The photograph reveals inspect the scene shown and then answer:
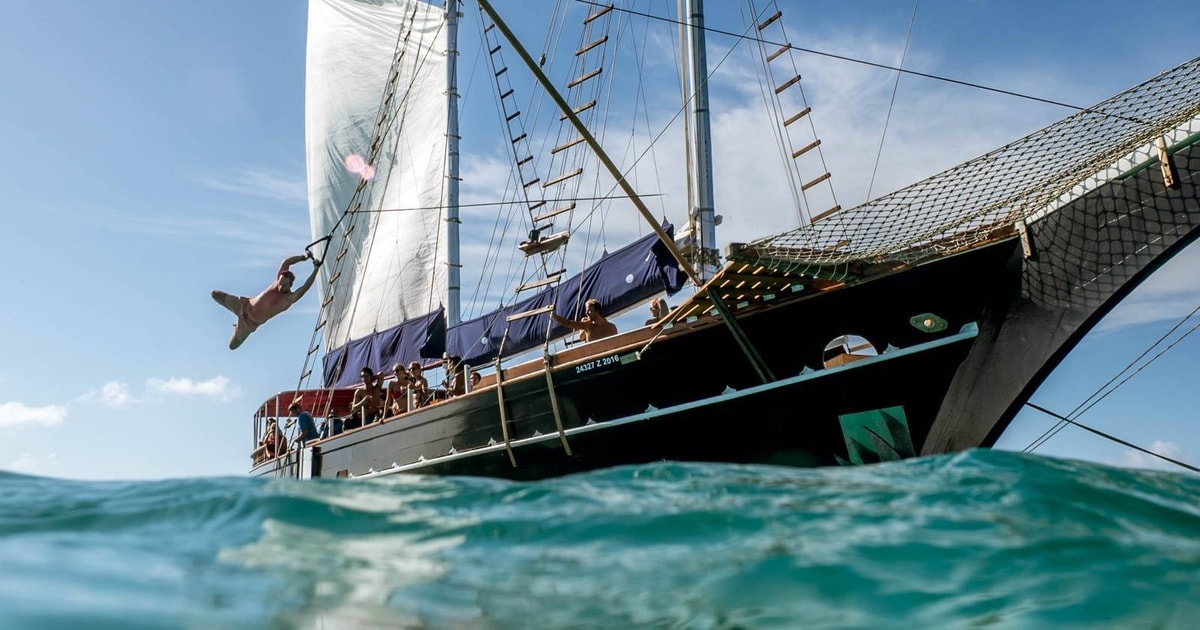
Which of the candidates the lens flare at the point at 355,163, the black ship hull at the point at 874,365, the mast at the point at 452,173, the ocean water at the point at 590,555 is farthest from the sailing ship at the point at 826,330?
the lens flare at the point at 355,163

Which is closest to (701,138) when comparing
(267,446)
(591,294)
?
(591,294)

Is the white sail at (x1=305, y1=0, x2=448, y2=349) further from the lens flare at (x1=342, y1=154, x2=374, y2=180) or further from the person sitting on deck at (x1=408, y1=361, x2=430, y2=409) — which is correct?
the person sitting on deck at (x1=408, y1=361, x2=430, y2=409)

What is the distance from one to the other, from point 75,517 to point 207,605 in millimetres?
794

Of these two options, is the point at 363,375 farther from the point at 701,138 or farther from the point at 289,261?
the point at 701,138

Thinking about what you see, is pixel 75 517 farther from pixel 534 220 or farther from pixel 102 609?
pixel 534 220

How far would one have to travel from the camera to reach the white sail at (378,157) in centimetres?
1775

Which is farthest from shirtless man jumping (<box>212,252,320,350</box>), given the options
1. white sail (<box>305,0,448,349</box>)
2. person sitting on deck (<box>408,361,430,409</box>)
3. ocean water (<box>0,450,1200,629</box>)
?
ocean water (<box>0,450,1200,629</box>)

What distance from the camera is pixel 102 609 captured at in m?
2.18

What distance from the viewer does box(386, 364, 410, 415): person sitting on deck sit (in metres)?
10.3

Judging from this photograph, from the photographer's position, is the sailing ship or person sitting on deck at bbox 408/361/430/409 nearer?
the sailing ship

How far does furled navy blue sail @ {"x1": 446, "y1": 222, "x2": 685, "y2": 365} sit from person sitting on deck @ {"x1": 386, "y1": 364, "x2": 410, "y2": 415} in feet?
4.55

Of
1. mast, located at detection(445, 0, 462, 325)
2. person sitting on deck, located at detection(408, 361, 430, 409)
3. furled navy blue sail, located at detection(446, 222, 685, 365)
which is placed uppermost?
mast, located at detection(445, 0, 462, 325)

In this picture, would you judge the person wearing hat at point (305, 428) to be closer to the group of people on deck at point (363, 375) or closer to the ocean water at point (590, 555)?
the group of people on deck at point (363, 375)

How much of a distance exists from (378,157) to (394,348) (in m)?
6.26
